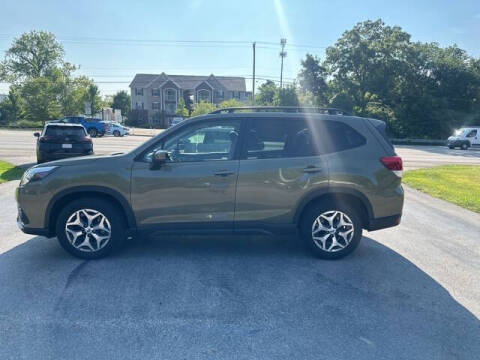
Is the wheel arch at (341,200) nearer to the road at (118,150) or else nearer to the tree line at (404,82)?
the road at (118,150)

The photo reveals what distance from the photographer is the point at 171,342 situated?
2.74 meters

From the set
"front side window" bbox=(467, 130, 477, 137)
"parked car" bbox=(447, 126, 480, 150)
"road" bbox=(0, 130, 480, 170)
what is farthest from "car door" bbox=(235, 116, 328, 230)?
"front side window" bbox=(467, 130, 477, 137)

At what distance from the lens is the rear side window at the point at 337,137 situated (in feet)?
14.3

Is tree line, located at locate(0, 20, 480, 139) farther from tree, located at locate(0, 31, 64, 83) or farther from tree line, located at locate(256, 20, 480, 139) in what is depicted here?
tree, located at locate(0, 31, 64, 83)

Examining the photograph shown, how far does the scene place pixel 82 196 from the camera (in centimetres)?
427

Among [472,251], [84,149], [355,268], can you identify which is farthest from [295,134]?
[84,149]

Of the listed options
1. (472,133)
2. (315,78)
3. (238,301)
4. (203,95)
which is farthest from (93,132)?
(203,95)

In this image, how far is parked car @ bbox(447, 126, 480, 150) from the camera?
2895 cm

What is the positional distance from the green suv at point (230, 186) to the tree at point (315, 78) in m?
39.9

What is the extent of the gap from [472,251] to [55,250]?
5.81 metres

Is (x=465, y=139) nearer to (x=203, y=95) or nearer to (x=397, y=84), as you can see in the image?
(x=397, y=84)

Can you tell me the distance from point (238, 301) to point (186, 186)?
1.50m

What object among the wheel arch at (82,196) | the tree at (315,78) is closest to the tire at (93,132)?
the tree at (315,78)

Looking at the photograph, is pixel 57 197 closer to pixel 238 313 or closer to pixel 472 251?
pixel 238 313
